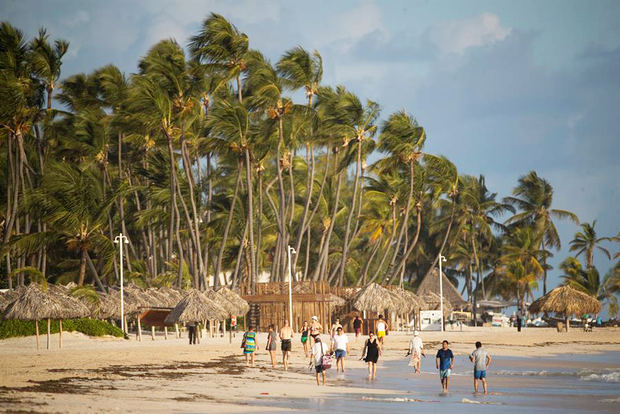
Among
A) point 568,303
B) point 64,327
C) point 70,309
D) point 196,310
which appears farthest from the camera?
point 568,303

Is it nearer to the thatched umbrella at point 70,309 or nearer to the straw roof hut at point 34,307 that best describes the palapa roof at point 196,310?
the thatched umbrella at point 70,309

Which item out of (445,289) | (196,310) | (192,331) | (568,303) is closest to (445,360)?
(196,310)

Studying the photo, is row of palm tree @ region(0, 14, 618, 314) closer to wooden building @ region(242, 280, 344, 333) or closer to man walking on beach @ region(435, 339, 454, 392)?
wooden building @ region(242, 280, 344, 333)

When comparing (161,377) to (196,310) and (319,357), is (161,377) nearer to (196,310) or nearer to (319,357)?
(319,357)

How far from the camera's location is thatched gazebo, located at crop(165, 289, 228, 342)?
37719 millimetres

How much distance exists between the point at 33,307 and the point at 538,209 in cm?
5308

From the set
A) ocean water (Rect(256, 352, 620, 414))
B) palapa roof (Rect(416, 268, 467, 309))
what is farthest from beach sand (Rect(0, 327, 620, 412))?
palapa roof (Rect(416, 268, 467, 309))

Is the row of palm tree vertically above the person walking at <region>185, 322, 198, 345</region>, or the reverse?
the row of palm tree

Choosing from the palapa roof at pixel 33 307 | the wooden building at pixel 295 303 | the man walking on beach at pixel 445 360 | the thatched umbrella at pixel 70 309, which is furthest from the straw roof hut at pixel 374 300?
the man walking on beach at pixel 445 360

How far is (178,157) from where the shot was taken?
183ft

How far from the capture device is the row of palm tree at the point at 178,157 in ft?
147

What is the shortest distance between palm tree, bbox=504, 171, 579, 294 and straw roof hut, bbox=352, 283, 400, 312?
102 feet

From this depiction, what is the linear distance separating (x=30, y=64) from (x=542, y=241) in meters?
47.3

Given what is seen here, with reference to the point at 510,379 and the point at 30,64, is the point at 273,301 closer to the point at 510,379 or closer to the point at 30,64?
the point at 30,64
